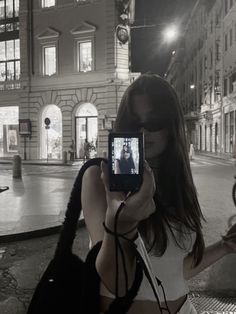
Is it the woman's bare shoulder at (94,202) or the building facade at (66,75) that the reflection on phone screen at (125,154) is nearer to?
the woman's bare shoulder at (94,202)

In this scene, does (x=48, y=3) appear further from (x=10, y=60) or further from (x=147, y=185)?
(x=147, y=185)

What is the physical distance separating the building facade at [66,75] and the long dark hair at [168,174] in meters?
28.2

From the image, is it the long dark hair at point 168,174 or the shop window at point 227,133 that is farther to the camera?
the shop window at point 227,133

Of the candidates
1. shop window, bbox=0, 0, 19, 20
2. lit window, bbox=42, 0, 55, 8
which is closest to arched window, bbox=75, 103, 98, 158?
lit window, bbox=42, 0, 55, 8

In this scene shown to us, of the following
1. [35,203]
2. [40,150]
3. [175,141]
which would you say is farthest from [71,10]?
[175,141]

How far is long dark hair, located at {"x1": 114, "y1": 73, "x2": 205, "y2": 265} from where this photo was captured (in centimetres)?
157

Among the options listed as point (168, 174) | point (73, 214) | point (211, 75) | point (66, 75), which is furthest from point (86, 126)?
point (73, 214)

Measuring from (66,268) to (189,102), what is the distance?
67307mm

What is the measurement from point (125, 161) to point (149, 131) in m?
0.35

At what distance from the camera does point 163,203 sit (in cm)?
165

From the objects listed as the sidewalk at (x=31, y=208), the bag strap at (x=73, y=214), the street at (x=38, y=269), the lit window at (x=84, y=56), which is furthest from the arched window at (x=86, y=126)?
the bag strap at (x=73, y=214)

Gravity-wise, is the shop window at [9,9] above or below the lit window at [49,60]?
above

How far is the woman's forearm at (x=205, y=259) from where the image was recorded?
5.83 ft

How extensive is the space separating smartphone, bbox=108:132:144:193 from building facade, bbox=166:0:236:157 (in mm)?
30994
